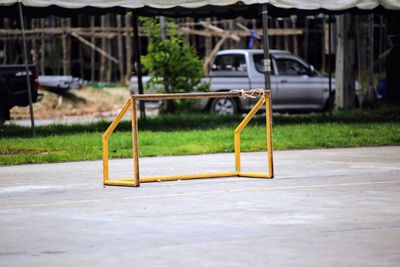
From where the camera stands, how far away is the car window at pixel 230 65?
2933cm

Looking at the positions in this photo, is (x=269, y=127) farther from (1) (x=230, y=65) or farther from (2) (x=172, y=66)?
(1) (x=230, y=65)

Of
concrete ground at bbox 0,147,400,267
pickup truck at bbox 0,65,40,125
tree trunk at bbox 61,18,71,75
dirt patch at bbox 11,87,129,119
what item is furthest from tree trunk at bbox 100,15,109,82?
concrete ground at bbox 0,147,400,267

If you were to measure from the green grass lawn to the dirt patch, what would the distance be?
10678 mm

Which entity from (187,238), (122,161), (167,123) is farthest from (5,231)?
(167,123)

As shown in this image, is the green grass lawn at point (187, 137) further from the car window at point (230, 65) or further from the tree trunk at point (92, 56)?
the tree trunk at point (92, 56)

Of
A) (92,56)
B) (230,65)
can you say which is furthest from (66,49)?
(230,65)

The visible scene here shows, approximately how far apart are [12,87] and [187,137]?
731cm

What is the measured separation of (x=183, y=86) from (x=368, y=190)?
1598 centimetres

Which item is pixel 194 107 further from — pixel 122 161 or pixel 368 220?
pixel 368 220

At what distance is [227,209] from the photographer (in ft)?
36.3

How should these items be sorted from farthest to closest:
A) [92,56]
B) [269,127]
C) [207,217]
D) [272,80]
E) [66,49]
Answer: [92,56] < [66,49] < [272,80] < [269,127] < [207,217]

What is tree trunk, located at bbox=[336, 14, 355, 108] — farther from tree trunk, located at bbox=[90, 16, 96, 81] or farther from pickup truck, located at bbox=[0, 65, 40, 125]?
tree trunk, located at bbox=[90, 16, 96, 81]

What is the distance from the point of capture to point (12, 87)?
26094 mm

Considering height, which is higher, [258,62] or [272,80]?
[258,62]
